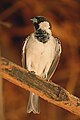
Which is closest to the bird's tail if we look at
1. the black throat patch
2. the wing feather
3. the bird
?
the bird

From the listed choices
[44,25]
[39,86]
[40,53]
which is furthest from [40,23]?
[39,86]

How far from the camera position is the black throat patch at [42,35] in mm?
1242

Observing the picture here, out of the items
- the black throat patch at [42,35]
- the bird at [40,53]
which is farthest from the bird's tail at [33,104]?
the black throat patch at [42,35]

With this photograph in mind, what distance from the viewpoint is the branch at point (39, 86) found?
1164 millimetres

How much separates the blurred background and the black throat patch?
0.03 metres

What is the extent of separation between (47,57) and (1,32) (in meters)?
0.23

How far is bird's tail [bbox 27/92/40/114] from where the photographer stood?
1.21 metres

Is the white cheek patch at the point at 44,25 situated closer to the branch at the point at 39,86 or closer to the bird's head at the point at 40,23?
the bird's head at the point at 40,23

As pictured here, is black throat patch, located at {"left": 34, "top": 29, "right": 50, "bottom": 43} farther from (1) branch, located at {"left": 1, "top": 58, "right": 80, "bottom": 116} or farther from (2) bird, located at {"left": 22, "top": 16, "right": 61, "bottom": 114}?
(1) branch, located at {"left": 1, "top": 58, "right": 80, "bottom": 116}

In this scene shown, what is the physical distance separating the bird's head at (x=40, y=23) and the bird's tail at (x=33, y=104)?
29 cm

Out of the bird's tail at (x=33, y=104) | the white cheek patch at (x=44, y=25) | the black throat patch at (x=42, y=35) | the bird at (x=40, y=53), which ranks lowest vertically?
the bird's tail at (x=33, y=104)

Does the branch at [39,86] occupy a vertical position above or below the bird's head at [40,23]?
below

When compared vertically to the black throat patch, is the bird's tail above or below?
below

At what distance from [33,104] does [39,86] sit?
91 mm
